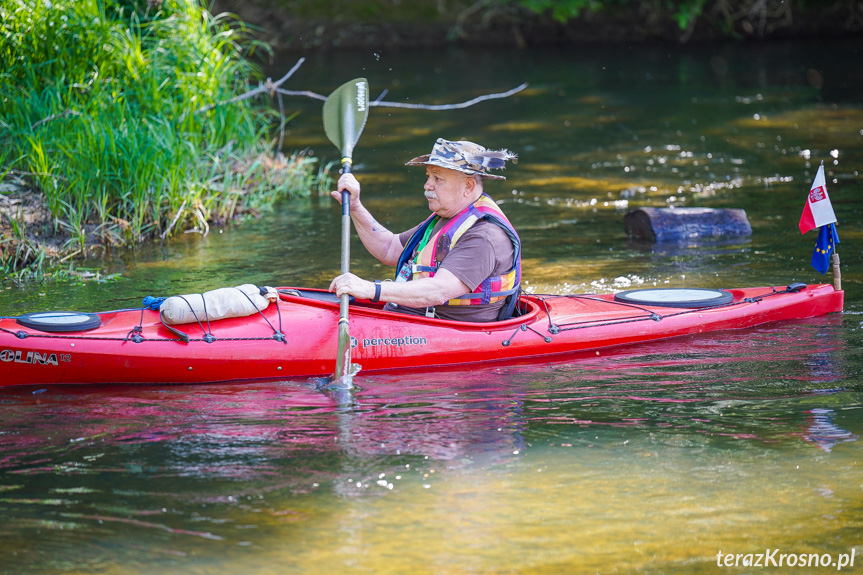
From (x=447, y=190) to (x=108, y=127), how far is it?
2.89 meters

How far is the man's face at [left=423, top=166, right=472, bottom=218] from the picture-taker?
3.98 m

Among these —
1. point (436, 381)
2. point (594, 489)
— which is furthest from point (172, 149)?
point (594, 489)

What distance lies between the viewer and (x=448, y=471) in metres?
3.13

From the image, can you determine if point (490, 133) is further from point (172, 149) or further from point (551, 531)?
point (551, 531)

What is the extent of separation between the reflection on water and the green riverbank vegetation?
8.03 feet

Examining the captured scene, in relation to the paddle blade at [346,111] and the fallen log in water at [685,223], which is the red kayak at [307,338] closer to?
the paddle blade at [346,111]

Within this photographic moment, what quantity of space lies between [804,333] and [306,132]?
20.3 ft

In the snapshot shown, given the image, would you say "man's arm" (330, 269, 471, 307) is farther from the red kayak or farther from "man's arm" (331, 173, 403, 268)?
"man's arm" (331, 173, 403, 268)

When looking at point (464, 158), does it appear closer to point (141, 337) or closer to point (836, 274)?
point (141, 337)

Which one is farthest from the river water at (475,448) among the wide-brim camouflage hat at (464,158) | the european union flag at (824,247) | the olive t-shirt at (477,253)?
the wide-brim camouflage hat at (464,158)

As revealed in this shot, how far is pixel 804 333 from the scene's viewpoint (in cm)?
454

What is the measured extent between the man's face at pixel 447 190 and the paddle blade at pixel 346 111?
111cm

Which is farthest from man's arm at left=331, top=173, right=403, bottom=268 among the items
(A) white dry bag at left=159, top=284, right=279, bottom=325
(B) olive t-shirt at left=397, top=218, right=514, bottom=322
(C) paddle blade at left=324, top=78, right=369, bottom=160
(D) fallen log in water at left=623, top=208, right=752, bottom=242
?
(D) fallen log in water at left=623, top=208, right=752, bottom=242

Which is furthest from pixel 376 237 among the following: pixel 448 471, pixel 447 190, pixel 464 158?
pixel 448 471
